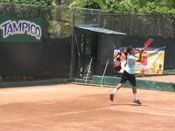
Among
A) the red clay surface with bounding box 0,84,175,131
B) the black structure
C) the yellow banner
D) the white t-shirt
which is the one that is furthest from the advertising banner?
the white t-shirt

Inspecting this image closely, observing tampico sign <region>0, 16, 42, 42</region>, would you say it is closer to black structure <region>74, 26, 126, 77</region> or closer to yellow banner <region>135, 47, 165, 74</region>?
black structure <region>74, 26, 126, 77</region>

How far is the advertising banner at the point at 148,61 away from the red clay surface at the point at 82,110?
3664 millimetres

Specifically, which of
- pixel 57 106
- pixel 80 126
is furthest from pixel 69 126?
pixel 57 106

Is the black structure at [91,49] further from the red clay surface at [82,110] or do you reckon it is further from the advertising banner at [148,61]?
the red clay surface at [82,110]

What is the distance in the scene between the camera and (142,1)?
3516 centimetres

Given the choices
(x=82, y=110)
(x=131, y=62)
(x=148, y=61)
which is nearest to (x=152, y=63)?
(x=148, y=61)

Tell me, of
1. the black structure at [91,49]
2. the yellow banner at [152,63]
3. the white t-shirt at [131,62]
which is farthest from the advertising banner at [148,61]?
the white t-shirt at [131,62]

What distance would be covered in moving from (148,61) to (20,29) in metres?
7.62

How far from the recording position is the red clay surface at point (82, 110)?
30.0 feet

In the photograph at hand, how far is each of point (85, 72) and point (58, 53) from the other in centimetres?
164

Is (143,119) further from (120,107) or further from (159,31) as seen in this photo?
(159,31)

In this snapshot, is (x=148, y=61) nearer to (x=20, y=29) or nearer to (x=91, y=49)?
(x=91, y=49)

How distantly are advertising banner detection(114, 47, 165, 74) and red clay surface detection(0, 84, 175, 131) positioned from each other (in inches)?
144

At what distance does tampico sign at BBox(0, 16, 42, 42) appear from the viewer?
54.5 feet
